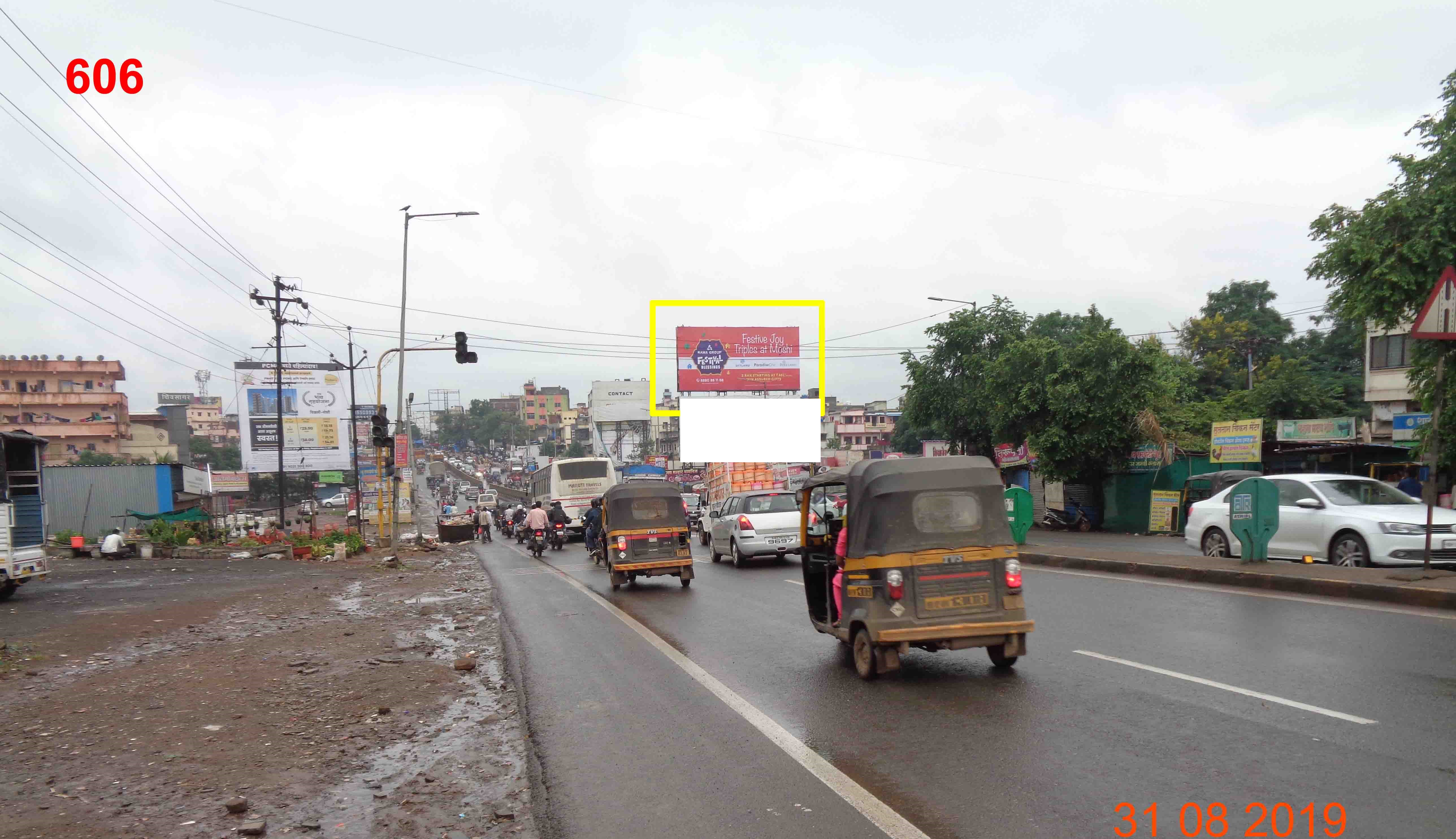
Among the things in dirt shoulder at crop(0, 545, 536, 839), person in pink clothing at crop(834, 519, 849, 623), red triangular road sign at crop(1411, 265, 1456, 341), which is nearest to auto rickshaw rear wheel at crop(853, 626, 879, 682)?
person in pink clothing at crop(834, 519, 849, 623)

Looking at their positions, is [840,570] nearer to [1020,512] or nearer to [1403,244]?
[1020,512]

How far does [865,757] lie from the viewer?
5688 mm

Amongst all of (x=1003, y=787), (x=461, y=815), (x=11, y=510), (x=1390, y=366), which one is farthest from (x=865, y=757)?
(x=1390, y=366)

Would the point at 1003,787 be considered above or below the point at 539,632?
above

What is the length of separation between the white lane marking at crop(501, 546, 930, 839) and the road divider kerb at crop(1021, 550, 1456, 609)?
7.63 metres

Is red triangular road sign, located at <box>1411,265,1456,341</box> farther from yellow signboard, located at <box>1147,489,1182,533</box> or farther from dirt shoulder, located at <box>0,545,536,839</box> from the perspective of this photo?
yellow signboard, located at <box>1147,489,1182,533</box>

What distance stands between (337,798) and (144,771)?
A: 1.48 metres

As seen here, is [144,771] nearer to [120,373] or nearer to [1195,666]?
[1195,666]

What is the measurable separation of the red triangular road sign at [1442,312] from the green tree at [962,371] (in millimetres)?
26814

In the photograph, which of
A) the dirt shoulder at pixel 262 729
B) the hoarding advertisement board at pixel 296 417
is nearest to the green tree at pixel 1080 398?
the dirt shoulder at pixel 262 729

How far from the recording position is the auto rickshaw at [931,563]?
759cm

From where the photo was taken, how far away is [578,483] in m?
37.9

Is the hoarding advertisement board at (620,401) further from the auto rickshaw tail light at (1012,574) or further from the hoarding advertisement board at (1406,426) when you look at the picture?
the auto rickshaw tail light at (1012,574)
